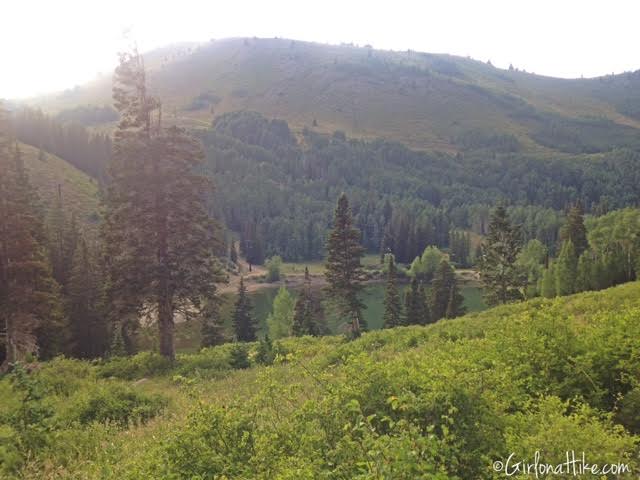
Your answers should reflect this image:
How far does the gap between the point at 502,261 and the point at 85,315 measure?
41.2m

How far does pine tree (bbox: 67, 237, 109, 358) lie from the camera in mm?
46844

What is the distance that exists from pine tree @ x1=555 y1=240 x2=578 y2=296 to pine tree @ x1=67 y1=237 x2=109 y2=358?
5089 cm

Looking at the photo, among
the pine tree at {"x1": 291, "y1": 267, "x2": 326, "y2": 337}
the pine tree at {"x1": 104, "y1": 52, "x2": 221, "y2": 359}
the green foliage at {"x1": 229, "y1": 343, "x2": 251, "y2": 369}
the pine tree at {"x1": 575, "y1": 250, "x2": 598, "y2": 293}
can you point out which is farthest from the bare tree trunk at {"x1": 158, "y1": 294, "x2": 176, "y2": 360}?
the pine tree at {"x1": 575, "y1": 250, "x2": 598, "y2": 293}

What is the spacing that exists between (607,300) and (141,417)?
1856 cm

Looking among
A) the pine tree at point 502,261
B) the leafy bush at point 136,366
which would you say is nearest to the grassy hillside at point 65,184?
the pine tree at point 502,261

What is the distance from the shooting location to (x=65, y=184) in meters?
128

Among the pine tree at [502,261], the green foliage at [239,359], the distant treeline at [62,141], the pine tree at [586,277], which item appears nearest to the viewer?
the green foliage at [239,359]

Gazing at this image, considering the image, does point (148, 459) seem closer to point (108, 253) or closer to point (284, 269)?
point (108, 253)

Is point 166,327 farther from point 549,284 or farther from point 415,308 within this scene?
point 549,284

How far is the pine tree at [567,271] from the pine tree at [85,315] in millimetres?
50886

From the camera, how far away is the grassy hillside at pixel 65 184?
386 ft

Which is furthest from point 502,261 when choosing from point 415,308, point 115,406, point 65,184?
point 65,184

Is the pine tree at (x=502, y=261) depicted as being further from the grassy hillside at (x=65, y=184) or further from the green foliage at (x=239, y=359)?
the grassy hillside at (x=65, y=184)

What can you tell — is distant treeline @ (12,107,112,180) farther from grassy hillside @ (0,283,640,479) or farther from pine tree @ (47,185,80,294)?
grassy hillside @ (0,283,640,479)
